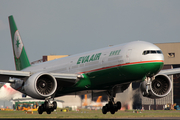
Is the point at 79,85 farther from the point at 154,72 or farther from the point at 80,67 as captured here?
the point at 154,72

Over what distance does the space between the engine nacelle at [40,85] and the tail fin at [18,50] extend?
12199 mm

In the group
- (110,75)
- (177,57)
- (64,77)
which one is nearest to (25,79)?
(64,77)

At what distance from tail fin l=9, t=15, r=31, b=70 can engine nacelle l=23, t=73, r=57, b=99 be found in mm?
12199

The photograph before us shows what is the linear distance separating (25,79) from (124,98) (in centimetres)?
2625

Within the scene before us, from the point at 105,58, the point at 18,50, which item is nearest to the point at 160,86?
the point at 105,58

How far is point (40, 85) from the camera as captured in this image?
33656 millimetres

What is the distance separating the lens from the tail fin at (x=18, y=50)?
45625 mm

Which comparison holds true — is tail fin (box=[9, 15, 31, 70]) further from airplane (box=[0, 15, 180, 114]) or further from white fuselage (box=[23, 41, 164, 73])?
airplane (box=[0, 15, 180, 114])

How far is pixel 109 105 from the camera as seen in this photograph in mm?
37625

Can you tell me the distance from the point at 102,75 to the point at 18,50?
17940 mm

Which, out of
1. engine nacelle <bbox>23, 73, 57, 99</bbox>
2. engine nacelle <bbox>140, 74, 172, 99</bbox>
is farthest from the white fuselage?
engine nacelle <bbox>140, 74, 172, 99</bbox>

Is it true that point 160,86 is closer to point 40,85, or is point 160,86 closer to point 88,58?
point 88,58

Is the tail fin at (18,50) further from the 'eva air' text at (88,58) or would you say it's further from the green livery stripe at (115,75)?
the 'eva air' text at (88,58)

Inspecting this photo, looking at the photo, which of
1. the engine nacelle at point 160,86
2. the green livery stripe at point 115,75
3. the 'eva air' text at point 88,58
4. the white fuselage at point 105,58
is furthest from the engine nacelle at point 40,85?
the engine nacelle at point 160,86
